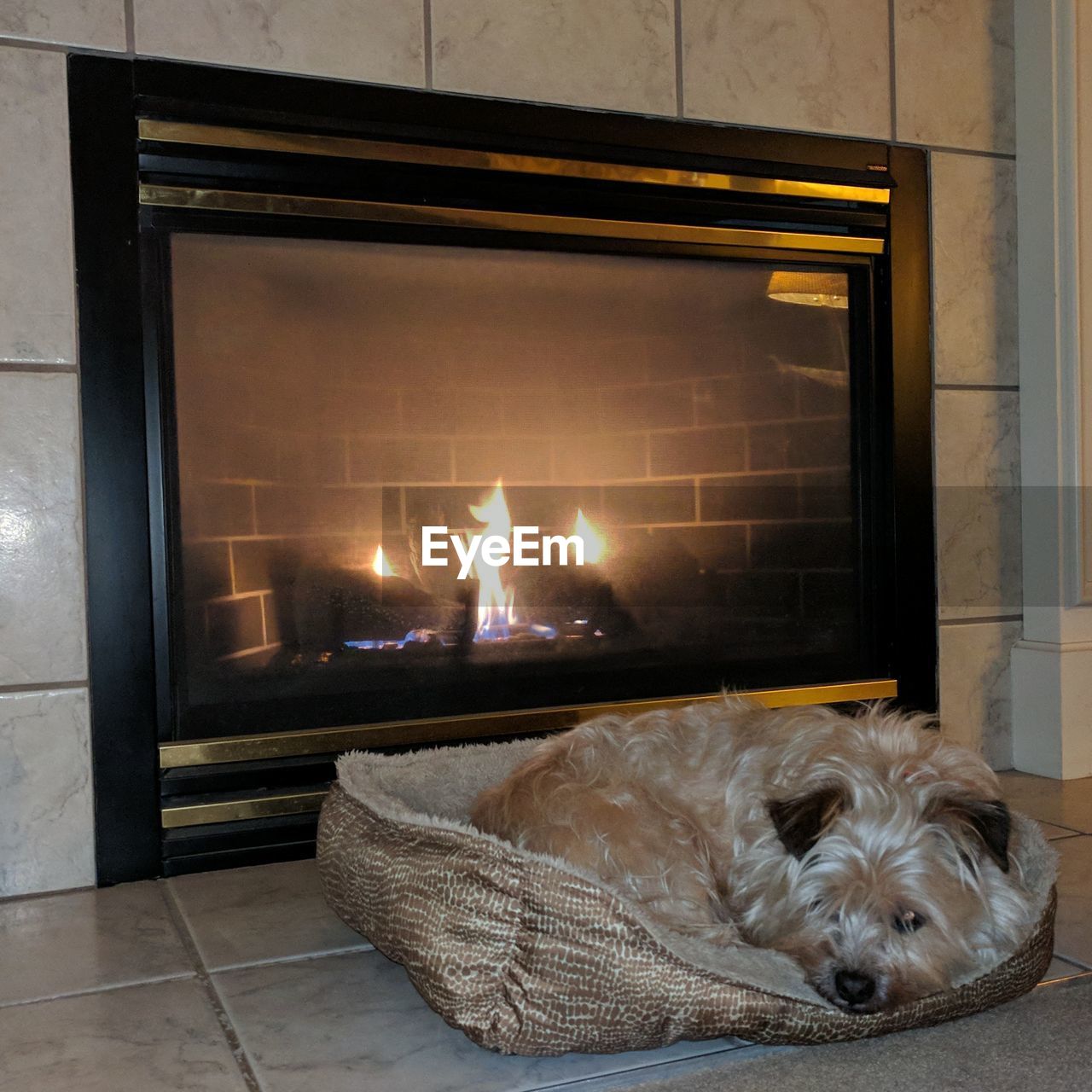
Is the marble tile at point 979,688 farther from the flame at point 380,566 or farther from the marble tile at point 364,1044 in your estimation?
the marble tile at point 364,1044

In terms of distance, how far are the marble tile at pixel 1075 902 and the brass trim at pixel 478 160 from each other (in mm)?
1639

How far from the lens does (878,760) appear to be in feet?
5.93

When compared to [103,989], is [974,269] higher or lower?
higher

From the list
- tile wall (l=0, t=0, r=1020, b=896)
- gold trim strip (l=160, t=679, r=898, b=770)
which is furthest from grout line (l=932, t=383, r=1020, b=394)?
gold trim strip (l=160, t=679, r=898, b=770)

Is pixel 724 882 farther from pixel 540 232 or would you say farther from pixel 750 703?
pixel 540 232

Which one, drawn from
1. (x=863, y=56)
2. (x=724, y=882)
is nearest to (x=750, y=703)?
(x=724, y=882)

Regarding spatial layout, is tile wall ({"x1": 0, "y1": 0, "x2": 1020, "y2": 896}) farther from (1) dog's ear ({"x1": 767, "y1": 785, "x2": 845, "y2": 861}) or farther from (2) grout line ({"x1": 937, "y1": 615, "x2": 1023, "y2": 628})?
(1) dog's ear ({"x1": 767, "y1": 785, "x2": 845, "y2": 861})

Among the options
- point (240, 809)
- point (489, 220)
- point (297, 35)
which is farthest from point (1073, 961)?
point (297, 35)

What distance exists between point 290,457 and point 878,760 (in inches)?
55.2

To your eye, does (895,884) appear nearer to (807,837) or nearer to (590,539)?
(807,837)

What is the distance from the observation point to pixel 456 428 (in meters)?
2.70

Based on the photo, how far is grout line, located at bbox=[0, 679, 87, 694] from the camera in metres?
2.34

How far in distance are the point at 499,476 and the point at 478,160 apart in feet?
2.31

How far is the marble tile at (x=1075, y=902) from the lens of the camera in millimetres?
1948
